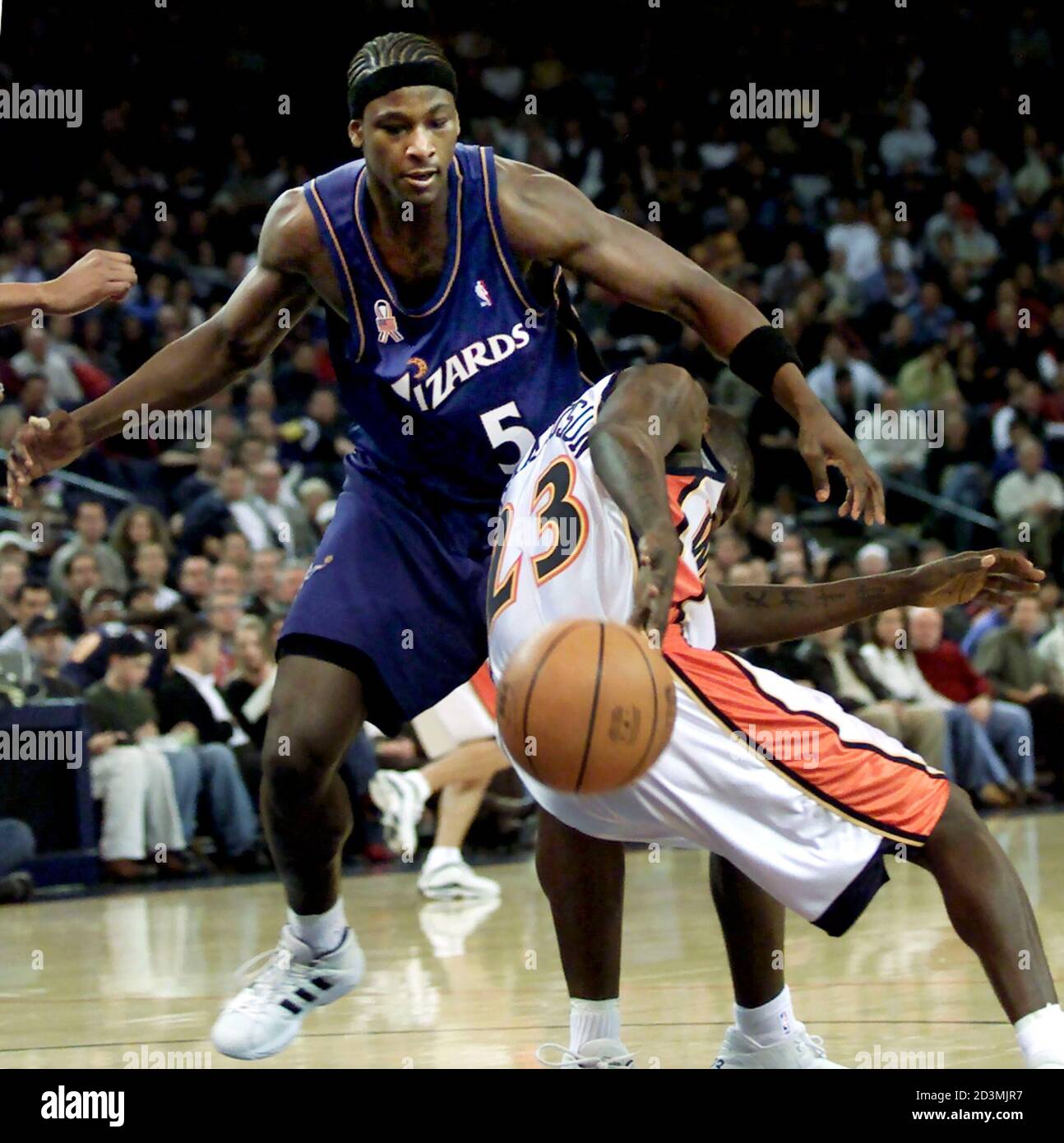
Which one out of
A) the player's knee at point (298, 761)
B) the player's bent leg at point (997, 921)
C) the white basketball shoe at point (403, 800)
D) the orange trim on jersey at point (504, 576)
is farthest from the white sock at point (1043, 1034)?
the white basketball shoe at point (403, 800)

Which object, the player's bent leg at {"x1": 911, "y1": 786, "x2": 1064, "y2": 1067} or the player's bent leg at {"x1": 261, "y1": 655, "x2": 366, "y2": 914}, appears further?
the player's bent leg at {"x1": 261, "y1": 655, "x2": 366, "y2": 914}

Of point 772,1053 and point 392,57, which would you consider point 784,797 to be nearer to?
point 772,1053

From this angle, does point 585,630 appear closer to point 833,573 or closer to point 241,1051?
point 241,1051

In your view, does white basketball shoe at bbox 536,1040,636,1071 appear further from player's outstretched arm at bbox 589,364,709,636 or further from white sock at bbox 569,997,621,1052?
player's outstretched arm at bbox 589,364,709,636

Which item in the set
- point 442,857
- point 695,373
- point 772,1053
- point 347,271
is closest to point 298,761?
point 347,271

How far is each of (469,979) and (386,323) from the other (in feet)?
8.23

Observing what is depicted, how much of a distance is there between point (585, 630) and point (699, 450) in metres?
0.72

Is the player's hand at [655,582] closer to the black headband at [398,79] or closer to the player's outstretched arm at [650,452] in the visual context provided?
the player's outstretched arm at [650,452]

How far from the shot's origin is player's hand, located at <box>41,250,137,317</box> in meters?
4.64

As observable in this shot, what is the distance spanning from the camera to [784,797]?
3.71 metres

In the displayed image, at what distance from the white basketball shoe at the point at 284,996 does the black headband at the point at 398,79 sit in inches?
76.6

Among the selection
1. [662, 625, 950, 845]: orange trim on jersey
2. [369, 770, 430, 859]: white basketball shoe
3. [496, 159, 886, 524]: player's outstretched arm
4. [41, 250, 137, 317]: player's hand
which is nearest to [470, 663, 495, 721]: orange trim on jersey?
[369, 770, 430, 859]: white basketball shoe

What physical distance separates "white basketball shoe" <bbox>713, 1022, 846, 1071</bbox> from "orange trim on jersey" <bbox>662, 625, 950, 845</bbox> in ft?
2.71

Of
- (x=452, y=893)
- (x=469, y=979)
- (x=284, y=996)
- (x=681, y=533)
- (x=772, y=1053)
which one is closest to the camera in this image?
(x=681, y=533)
